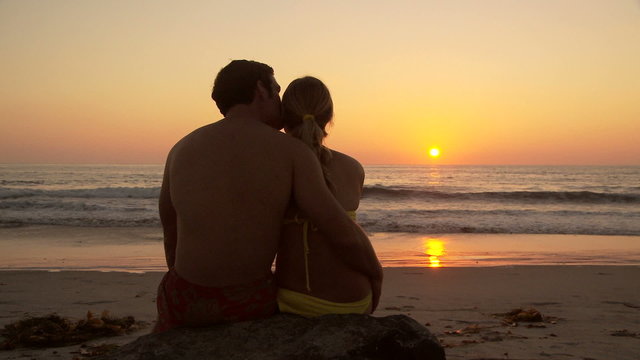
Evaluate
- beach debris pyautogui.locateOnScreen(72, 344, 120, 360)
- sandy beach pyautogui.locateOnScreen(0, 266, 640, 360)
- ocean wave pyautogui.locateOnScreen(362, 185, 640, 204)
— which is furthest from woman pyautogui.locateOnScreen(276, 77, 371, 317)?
ocean wave pyautogui.locateOnScreen(362, 185, 640, 204)

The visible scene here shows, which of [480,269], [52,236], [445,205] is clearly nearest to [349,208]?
[480,269]

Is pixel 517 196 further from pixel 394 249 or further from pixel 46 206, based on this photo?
pixel 46 206

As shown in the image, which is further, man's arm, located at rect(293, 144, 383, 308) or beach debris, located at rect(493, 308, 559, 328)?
beach debris, located at rect(493, 308, 559, 328)

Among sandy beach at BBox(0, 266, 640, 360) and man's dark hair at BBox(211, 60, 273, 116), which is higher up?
man's dark hair at BBox(211, 60, 273, 116)

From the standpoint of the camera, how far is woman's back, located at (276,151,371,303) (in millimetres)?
2611

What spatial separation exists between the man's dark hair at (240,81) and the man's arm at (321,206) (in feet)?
1.16

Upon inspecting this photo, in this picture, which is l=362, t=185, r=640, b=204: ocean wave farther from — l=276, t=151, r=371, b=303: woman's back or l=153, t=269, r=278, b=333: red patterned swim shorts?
l=153, t=269, r=278, b=333: red patterned swim shorts

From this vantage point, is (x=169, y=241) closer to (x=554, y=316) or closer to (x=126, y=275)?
(x=554, y=316)

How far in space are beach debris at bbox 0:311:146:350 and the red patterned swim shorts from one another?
228cm

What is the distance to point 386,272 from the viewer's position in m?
8.48

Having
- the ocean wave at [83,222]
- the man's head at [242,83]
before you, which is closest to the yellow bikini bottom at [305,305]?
the man's head at [242,83]

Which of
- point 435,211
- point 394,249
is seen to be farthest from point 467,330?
point 435,211

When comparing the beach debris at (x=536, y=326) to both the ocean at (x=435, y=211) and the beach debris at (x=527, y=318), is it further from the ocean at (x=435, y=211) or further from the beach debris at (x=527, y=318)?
the ocean at (x=435, y=211)

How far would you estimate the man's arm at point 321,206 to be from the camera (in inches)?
97.1
